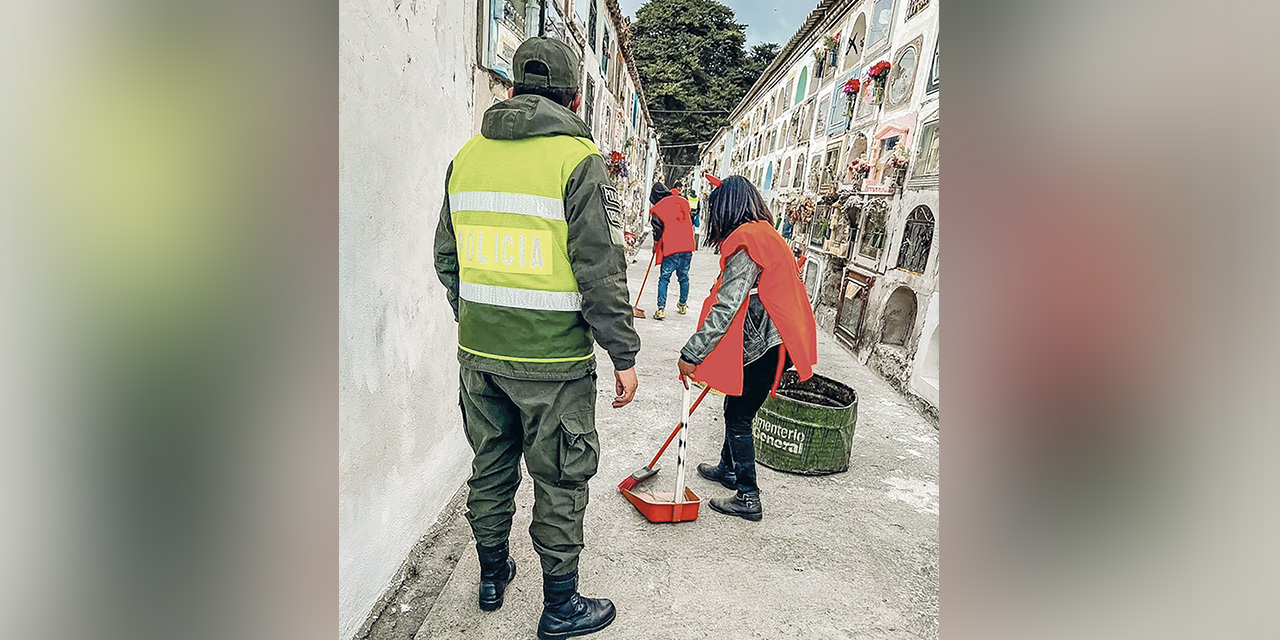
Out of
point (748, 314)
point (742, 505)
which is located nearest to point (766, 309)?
point (748, 314)

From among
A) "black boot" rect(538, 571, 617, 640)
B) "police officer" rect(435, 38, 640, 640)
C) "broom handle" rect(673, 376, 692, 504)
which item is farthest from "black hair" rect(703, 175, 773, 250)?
"black boot" rect(538, 571, 617, 640)

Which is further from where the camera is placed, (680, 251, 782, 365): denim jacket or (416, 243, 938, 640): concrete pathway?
(680, 251, 782, 365): denim jacket

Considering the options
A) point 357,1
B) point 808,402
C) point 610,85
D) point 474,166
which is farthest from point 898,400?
point 610,85

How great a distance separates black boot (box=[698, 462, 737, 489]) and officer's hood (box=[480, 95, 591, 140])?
2418 mm

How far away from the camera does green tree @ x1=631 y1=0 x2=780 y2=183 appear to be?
35.4m

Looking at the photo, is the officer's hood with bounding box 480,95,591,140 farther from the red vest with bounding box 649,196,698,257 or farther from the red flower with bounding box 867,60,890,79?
the red flower with bounding box 867,60,890,79

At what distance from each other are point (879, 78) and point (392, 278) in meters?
7.31

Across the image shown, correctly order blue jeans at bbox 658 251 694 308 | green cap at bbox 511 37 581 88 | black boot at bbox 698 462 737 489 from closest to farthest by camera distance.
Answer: green cap at bbox 511 37 581 88, black boot at bbox 698 462 737 489, blue jeans at bbox 658 251 694 308

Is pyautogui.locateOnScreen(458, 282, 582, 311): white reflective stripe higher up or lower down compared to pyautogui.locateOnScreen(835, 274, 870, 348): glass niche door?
higher up
